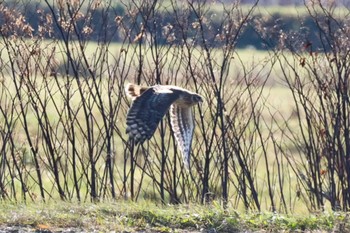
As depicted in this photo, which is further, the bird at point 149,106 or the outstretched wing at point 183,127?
the outstretched wing at point 183,127

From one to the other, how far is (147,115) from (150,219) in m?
1.41

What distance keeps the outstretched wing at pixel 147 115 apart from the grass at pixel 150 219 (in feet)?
3.18

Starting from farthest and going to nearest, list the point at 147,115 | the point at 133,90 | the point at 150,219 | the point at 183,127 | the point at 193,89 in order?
the point at 193,89 → the point at 183,127 → the point at 133,90 → the point at 147,115 → the point at 150,219

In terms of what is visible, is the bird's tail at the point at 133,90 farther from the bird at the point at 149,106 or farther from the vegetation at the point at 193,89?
the vegetation at the point at 193,89

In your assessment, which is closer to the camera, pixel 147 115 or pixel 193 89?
pixel 147 115

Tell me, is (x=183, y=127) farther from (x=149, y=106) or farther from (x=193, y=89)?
(x=193, y=89)

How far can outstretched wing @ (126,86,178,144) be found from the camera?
9.32 metres

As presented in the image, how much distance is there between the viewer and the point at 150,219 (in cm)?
A: 818

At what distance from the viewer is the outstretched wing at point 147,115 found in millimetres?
9320

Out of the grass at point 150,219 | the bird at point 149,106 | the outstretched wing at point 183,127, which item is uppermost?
the bird at point 149,106

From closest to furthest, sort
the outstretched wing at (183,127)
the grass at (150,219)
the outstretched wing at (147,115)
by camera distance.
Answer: the grass at (150,219)
the outstretched wing at (147,115)
the outstretched wing at (183,127)

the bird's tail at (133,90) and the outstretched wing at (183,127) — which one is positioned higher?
the bird's tail at (133,90)

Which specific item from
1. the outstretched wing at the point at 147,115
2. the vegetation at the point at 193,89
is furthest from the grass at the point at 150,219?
the vegetation at the point at 193,89

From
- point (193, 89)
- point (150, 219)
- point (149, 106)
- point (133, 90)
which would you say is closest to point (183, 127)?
→ point (133, 90)
